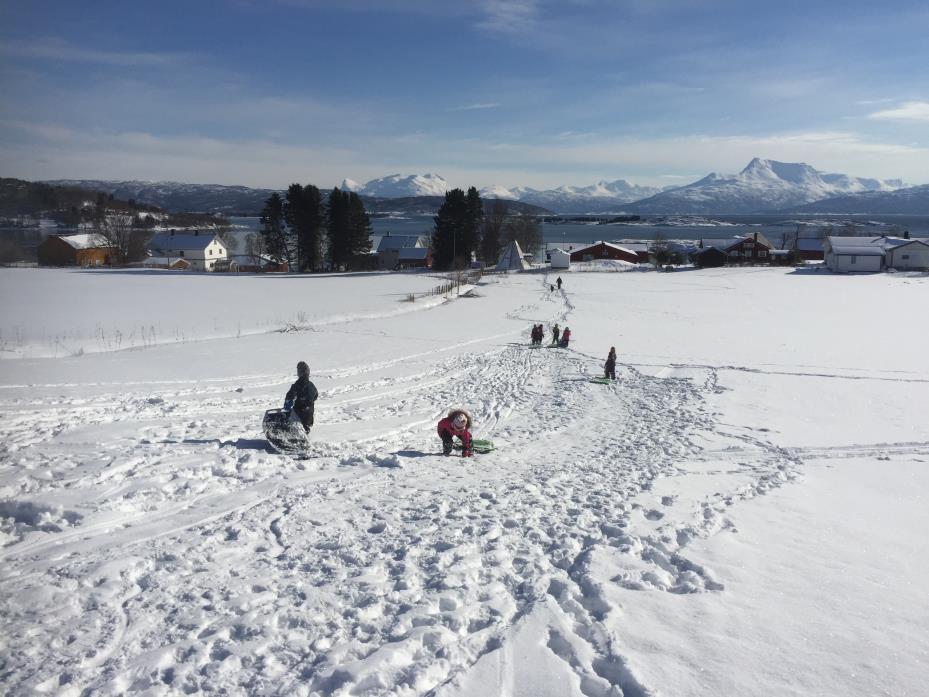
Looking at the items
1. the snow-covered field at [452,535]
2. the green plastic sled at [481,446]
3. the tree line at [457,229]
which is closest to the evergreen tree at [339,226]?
the tree line at [457,229]

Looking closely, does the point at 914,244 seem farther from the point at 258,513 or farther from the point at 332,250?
the point at 258,513

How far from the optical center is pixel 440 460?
445 inches

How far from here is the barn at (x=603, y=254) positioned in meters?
103

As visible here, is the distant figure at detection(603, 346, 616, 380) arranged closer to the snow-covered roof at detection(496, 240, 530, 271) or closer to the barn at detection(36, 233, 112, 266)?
the snow-covered roof at detection(496, 240, 530, 271)

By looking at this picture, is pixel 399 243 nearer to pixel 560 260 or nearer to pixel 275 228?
pixel 275 228

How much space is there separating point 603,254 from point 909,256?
41.9 metres

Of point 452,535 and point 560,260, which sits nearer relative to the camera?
point 452,535

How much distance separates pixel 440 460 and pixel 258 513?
3.88 metres

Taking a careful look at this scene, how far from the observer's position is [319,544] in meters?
7.38

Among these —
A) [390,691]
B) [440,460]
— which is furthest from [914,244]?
[390,691]

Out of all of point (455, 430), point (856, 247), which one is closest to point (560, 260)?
point (856, 247)

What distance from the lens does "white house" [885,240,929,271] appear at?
82.1 m

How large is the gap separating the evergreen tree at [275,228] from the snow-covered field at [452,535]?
58.0 meters

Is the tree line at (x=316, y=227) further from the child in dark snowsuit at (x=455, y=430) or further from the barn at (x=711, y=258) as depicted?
the child in dark snowsuit at (x=455, y=430)
